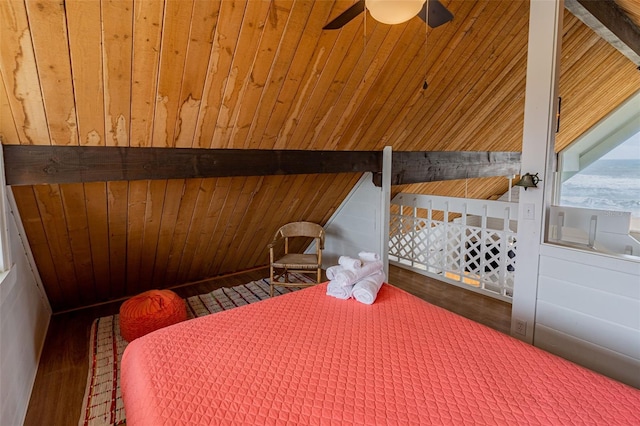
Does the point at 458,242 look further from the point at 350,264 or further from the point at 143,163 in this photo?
the point at 143,163

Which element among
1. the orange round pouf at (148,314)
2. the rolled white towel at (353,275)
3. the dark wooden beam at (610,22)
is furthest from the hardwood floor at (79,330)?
the dark wooden beam at (610,22)

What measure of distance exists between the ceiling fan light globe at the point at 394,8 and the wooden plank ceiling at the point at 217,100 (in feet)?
2.11

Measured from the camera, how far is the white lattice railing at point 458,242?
3.43 metres

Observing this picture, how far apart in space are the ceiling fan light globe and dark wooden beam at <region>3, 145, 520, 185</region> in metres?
1.49

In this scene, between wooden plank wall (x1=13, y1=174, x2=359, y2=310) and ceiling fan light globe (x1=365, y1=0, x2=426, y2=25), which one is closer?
ceiling fan light globe (x1=365, y1=0, x2=426, y2=25)

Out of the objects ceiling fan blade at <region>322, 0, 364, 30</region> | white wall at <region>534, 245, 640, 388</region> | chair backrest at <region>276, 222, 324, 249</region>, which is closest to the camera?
ceiling fan blade at <region>322, 0, 364, 30</region>

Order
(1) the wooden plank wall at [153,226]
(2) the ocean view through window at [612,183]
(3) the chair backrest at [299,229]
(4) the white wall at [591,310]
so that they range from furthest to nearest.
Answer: (2) the ocean view through window at [612,183]
(3) the chair backrest at [299,229]
(1) the wooden plank wall at [153,226]
(4) the white wall at [591,310]

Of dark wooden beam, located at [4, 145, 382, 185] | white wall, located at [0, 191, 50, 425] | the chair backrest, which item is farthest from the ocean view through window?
white wall, located at [0, 191, 50, 425]

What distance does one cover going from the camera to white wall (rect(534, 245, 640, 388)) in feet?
5.95

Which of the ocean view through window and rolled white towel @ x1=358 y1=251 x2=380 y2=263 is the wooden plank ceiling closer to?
rolled white towel @ x1=358 y1=251 x2=380 y2=263

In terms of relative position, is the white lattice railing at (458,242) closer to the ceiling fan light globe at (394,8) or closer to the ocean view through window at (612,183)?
the ceiling fan light globe at (394,8)

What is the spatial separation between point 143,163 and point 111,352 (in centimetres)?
139

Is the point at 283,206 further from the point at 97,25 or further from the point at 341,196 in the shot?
the point at 97,25

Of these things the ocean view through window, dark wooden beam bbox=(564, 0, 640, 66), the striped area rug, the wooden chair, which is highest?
dark wooden beam bbox=(564, 0, 640, 66)
